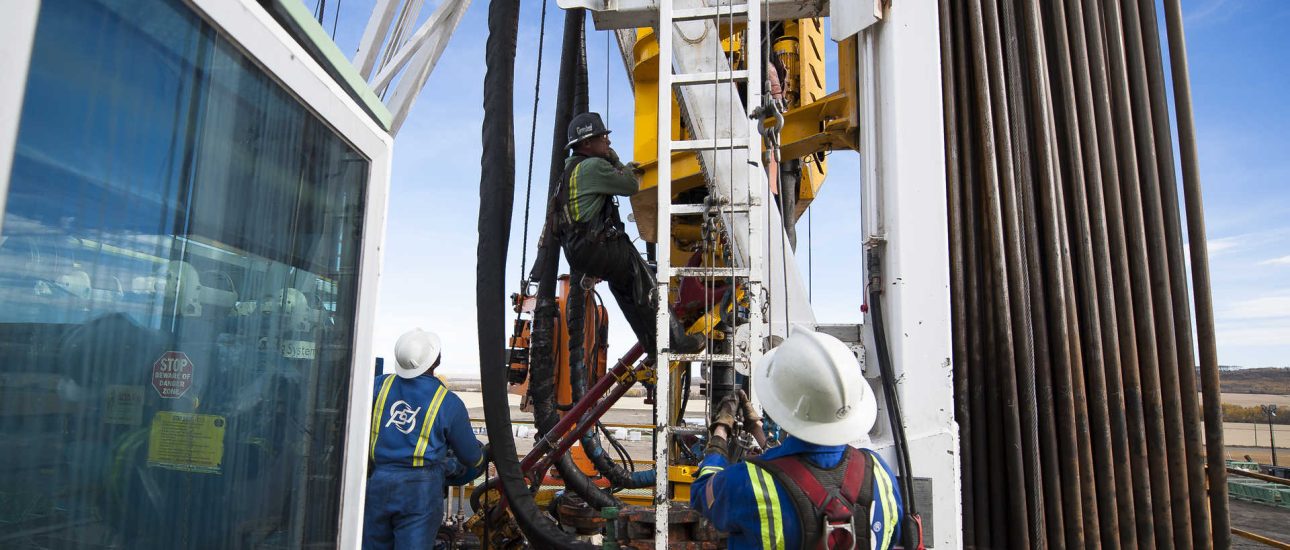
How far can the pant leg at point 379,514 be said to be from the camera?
4.04m

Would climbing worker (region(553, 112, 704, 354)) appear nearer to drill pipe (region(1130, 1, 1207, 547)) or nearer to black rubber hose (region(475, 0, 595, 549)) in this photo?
black rubber hose (region(475, 0, 595, 549))

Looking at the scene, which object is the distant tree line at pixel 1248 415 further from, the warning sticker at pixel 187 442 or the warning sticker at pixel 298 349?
the warning sticker at pixel 187 442

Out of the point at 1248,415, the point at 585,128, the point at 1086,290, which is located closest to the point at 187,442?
the point at 1086,290

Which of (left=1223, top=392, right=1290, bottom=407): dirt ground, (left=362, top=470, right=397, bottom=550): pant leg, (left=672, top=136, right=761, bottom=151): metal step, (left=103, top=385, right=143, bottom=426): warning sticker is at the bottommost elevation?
(left=1223, top=392, right=1290, bottom=407): dirt ground

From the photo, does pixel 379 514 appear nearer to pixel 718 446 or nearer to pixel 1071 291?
pixel 718 446

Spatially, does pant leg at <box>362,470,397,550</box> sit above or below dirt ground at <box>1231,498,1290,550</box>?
above

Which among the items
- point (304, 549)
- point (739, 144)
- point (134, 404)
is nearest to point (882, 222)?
point (739, 144)

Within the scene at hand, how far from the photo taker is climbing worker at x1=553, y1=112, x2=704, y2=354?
442 centimetres

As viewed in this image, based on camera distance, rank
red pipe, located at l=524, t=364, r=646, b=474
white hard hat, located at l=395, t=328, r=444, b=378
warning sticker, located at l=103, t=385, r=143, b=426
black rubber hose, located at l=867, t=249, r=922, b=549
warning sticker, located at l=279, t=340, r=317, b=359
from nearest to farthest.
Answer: warning sticker, located at l=103, t=385, r=143, b=426
warning sticker, located at l=279, t=340, r=317, b=359
black rubber hose, located at l=867, t=249, r=922, b=549
white hard hat, located at l=395, t=328, r=444, b=378
red pipe, located at l=524, t=364, r=646, b=474

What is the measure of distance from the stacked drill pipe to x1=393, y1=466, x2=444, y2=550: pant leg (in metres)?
2.81

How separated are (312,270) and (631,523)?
8.99 feet

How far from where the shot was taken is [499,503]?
5.62 metres

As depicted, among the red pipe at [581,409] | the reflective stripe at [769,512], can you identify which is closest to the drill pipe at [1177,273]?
the reflective stripe at [769,512]

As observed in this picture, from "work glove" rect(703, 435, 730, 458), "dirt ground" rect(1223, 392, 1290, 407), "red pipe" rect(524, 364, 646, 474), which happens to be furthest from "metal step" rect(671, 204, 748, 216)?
"dirt ground" rect(1223, 392, 1290, 407)
